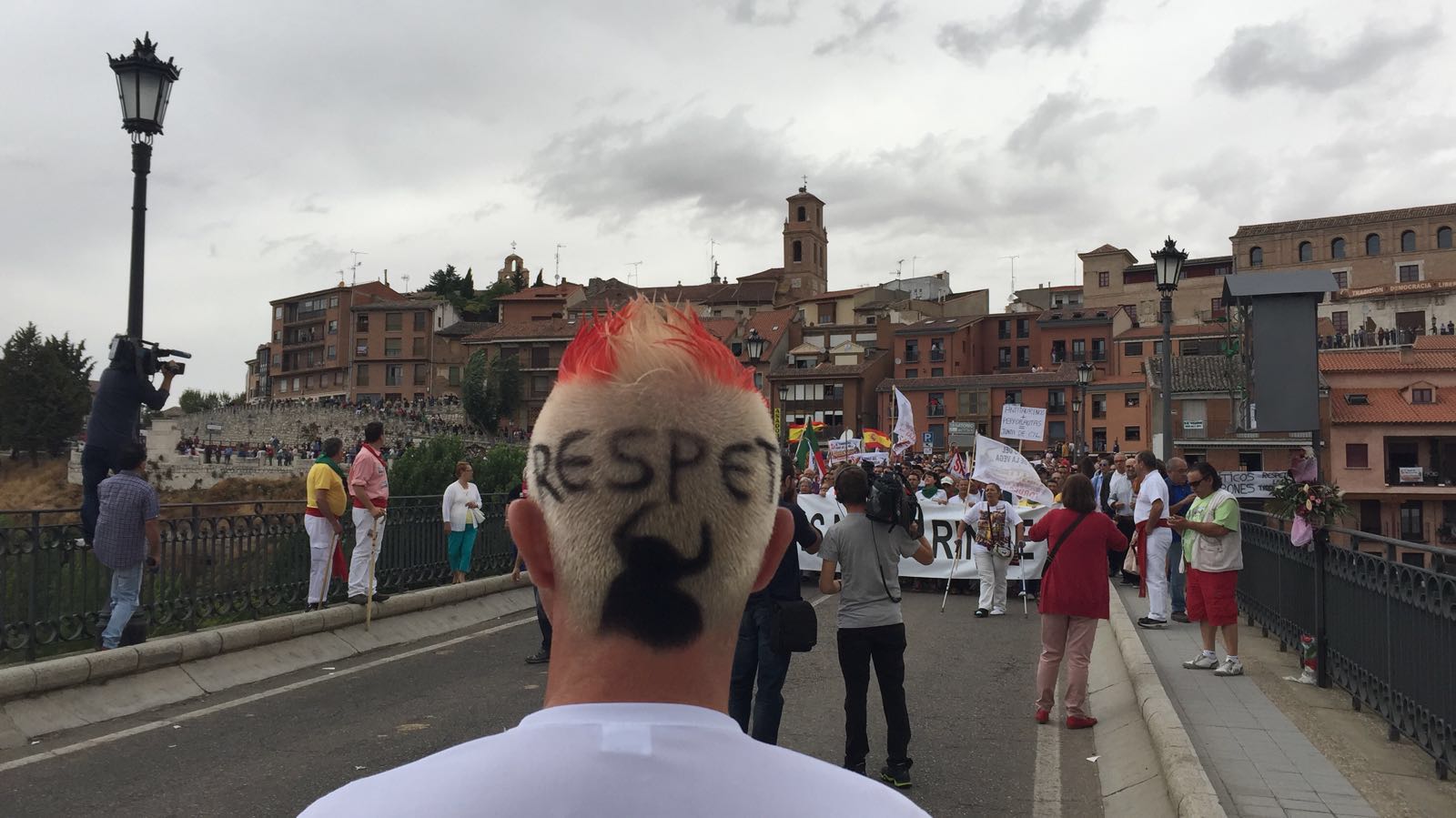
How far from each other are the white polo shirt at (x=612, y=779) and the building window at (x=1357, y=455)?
65501 mm

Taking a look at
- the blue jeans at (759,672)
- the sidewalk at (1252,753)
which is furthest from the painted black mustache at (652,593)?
the sidewalk at (1252,753)

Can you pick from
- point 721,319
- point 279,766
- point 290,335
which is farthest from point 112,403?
point 290,335

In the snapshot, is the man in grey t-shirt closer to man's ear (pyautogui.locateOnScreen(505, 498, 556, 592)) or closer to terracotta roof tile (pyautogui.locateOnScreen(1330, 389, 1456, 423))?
man's ear (pyautogui.locateOnScreen(505, 498, 556, 592))

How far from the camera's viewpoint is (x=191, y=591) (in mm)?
9844

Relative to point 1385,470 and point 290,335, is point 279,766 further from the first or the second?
point 290,335

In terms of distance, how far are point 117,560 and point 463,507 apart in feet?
17.1

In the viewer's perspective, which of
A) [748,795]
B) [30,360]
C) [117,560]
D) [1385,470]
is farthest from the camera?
[30,360]

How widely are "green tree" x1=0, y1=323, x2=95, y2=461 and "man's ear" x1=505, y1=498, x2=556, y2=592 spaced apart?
277ft

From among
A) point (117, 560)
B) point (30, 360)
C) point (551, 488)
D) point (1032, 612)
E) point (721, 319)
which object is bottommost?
point (1032, 612)

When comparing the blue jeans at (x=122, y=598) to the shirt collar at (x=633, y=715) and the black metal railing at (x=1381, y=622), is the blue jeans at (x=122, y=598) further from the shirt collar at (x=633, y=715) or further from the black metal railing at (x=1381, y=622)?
the black metal railing at (x=1381, y=622)

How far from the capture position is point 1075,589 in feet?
25.9

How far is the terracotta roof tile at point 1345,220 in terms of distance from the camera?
82562mm

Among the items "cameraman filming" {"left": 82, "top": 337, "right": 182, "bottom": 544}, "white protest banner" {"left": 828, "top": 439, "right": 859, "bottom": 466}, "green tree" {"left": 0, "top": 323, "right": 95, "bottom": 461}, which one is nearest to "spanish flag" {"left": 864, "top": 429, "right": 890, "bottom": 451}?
"white protest banner" {"left": 828, "top": 439, "right": 859, "bottom": 466}

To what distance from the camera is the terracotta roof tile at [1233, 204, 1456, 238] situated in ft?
271
